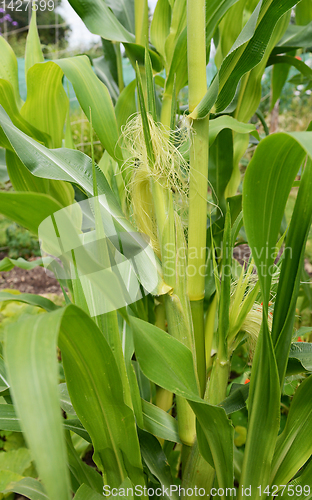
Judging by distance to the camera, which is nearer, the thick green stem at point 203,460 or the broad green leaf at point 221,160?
the thick green stem at point 203,460

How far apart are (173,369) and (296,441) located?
0.21m

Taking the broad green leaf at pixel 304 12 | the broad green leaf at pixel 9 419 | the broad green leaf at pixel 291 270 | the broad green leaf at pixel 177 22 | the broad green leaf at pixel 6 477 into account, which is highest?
the broad green leaf at pixel 304 12

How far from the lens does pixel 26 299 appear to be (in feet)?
2.03

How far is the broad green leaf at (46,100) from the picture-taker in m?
0.49

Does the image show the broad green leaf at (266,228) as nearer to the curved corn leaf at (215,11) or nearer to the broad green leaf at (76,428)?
the broad green leaf at (76,428)

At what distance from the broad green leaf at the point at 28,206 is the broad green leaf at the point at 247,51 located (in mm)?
224

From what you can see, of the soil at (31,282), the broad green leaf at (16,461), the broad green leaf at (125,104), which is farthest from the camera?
the soil at (31,282)

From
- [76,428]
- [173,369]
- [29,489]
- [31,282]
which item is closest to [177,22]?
[173,369]

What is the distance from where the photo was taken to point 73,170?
0.39m

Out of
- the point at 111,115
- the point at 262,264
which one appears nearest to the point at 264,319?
the point at 262,264

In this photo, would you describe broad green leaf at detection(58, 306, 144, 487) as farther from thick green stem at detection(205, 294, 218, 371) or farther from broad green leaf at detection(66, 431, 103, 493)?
thick green stem at detection(205, 294, 218, 371)

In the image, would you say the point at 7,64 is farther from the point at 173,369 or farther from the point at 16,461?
the point at 16,461

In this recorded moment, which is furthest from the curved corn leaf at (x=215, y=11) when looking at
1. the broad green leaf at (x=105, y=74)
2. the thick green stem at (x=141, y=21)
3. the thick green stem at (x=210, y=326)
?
the thick green stem at (x=210, y=326)

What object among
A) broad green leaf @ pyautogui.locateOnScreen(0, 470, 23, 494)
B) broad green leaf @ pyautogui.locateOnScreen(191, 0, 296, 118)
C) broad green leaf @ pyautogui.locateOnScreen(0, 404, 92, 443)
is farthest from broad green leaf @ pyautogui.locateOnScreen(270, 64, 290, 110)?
broad green leaf @ pyautogui.locateOnScreen(0, 470, 23, 494)
